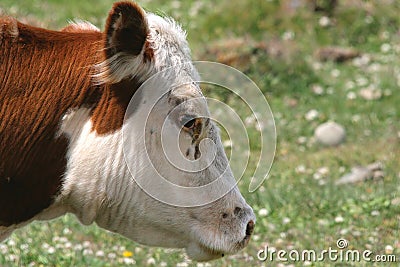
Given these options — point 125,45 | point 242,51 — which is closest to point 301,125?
point 242,51

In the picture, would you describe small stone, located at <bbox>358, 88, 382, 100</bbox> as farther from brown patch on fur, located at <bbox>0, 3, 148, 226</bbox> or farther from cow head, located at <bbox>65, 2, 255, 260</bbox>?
brown patch on fur, located at <bbox>0, 3, 148, 226</bbox>

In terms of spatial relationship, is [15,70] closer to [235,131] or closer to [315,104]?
[235,131]

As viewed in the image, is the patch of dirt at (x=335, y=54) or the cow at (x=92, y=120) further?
the patch of dirt at (x=335, y=54)

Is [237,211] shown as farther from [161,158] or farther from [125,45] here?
[125,45]

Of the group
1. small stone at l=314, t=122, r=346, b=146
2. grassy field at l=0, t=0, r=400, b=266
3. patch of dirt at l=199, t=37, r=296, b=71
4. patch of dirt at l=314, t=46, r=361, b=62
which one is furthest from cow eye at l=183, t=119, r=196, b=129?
patch of dirt at l=314, t=46, r=361, b=62

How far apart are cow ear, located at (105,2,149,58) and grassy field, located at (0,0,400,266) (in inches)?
37.9

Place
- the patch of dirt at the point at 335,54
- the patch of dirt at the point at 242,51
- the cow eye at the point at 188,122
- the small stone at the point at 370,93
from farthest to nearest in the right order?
the patch of dirt at the point at 335,54 < the patch of dirt at the point at 242,51 < the small stone at the point at 370,93 < the cow eye at the point at 188,122

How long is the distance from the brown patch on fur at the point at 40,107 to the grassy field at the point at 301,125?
71 cm

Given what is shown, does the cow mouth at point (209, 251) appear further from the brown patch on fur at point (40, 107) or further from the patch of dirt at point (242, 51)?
the patch of dirt at point (242, 51)

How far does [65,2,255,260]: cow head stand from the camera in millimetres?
3539

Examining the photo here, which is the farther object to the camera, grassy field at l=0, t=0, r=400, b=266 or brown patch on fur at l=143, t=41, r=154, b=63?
grassy field at l=0, t=0, r=400, b=266

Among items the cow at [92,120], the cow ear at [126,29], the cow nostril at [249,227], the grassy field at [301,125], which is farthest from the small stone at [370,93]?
the cow ear at [126,29]

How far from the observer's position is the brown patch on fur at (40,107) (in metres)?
3.53

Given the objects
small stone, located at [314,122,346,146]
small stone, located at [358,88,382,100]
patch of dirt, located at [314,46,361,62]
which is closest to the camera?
small stone, located at [314,122,346,146]
